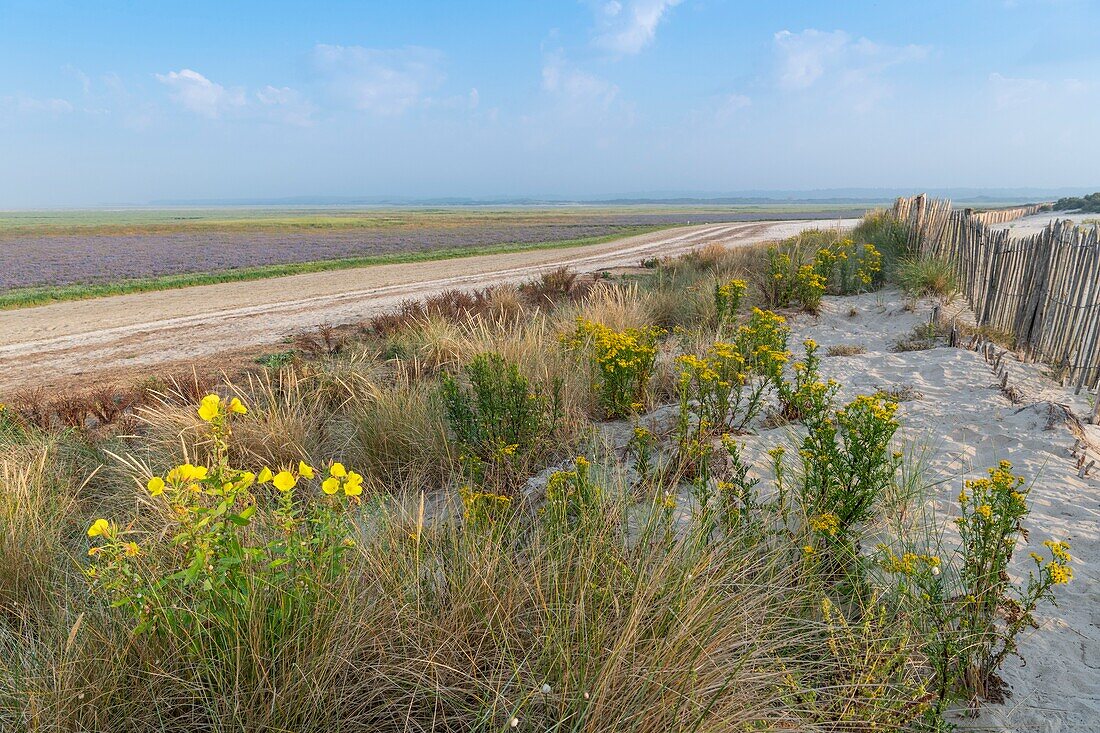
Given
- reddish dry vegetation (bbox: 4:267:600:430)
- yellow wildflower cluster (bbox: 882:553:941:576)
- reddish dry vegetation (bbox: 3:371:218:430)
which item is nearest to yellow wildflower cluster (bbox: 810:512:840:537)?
yellow wildflower cluster (bbox: 882:553:941:576)

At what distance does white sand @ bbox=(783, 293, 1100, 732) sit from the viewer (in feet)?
7.34

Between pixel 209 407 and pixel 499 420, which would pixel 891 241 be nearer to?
pixel 499 420

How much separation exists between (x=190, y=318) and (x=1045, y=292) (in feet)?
48.1

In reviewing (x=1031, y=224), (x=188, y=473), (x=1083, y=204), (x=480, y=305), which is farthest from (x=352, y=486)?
(x=1083, y=204)

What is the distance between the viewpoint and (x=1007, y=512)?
2.21 meters

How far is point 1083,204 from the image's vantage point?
4288 centimetres

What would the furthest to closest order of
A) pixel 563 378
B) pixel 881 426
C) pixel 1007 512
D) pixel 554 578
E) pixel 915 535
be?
pixel 563 378 < pixel 915 535 < pixel 881 426 < pixel 554 578 < pixel 1007 512

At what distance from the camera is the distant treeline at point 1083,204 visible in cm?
4046

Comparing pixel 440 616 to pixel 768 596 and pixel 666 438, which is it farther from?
pixel 666 438

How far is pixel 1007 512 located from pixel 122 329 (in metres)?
14.3

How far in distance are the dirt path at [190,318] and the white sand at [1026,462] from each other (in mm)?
9374

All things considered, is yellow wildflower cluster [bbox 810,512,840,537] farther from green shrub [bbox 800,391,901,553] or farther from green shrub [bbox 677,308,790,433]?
green shrub [bbox 677,308,790,433]

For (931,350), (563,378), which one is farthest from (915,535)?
(931,350)

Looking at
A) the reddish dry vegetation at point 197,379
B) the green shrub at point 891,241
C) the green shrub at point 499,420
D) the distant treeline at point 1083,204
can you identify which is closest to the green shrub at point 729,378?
the green shrub at point 499,420
